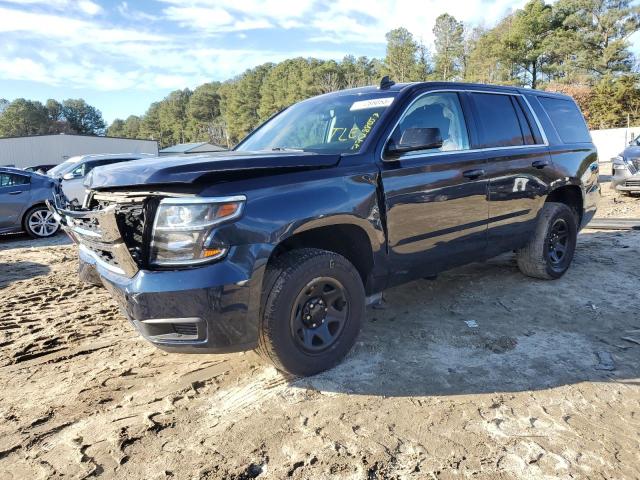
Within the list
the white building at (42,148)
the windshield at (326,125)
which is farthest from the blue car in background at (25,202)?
the white building at (42,148)

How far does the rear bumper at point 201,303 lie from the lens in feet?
8.33

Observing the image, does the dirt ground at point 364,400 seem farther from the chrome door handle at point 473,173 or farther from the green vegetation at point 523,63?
the green vegetation at point 523,63

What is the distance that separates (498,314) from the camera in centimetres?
425

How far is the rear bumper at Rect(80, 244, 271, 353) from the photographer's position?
8.33 ft

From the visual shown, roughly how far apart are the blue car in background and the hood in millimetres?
7235

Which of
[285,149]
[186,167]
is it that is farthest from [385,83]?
[186,167]

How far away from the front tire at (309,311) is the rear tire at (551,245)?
2505 mm

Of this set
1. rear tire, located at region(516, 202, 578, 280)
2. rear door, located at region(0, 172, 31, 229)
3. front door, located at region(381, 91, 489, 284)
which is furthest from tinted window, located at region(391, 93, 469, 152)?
rear door, located at region(0, 172, 31, 229)

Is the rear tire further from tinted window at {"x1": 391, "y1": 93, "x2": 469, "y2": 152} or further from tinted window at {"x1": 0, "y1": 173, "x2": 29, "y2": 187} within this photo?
tinted window at {"x1": 0, "y1": 173, "x2": 29, "y2": 187}

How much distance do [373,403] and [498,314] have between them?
1906 mm

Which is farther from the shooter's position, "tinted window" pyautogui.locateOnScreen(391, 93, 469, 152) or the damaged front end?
"tinted window" pyautogui.locateOnScreen(391, 93, 469, 152)

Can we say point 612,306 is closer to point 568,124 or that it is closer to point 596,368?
point 596,368

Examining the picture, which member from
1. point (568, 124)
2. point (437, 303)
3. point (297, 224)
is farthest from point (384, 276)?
point (568, 124)

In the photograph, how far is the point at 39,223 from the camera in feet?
30.7
